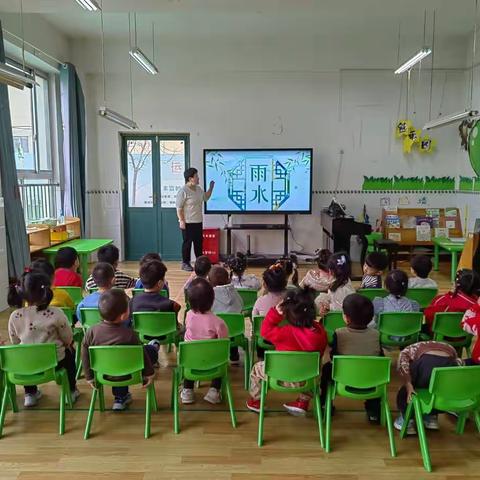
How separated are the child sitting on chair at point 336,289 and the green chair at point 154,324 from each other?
1105 mm

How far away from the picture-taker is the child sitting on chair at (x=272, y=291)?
3.25m

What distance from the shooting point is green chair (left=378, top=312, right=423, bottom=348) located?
313 centimetres

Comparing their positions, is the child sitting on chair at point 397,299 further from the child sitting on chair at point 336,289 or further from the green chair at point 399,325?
the child sitting on chair at point 336,289

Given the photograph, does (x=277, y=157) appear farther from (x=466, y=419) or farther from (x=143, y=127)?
(x=466, y=419)

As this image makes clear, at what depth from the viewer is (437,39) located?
7711mm

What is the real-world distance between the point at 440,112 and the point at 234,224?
4.05m

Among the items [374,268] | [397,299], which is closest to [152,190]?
[374,268]

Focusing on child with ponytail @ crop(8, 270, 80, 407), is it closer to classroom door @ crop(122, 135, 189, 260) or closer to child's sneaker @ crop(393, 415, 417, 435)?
child's sneaker @ crop(393, 415, 417, 435)

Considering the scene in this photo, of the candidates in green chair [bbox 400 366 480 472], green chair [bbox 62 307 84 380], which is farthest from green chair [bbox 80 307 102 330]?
green chair [bbox 400 366 480 472]

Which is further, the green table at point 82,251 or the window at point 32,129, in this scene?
the window at point 32,129

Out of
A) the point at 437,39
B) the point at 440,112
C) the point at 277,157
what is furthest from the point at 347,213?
the point at 437,39

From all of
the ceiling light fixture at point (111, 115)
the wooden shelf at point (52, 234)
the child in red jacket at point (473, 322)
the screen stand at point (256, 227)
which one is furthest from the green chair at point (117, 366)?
the screen stand at point (256, 227)

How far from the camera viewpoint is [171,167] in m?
8.36

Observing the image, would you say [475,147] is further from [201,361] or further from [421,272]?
[201,361]
